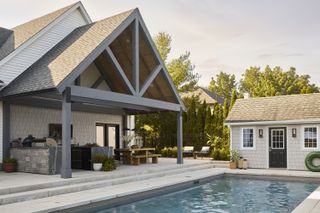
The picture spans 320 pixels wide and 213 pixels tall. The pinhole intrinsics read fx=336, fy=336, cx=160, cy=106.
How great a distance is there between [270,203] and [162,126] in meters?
16.5

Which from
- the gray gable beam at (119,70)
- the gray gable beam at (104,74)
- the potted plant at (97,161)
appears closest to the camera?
the gray gable beam at (119,70)

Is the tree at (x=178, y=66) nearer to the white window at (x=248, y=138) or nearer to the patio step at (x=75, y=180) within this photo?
the white window at (x=248, y=138)

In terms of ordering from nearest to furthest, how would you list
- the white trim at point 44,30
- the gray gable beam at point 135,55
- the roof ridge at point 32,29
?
1. the white trim at point 44,30
2. the gray gable beam at point 135,55
3. the roof ridge at point 32,29

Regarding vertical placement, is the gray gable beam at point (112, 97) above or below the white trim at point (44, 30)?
below

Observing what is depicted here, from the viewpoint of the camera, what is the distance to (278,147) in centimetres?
1767

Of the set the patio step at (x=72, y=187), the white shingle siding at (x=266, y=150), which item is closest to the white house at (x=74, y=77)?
the patio step at (x=72, y=187)

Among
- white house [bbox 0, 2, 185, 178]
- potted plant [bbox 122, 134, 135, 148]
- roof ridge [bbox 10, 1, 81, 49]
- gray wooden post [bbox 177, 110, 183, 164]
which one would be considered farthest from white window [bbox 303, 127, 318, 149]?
roof ridge [bbox 10, 1, 81, 49]

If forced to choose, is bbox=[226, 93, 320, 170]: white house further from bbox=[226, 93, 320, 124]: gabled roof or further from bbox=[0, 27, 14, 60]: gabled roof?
bbox=[0, 27, 14, 60]: gabled roof

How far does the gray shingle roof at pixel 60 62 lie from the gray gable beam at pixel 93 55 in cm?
10

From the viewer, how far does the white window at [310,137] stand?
16625 millimetres

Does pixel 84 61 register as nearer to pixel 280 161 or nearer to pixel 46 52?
pixel 46 52

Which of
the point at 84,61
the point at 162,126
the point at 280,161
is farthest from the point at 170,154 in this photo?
the point at 84,61

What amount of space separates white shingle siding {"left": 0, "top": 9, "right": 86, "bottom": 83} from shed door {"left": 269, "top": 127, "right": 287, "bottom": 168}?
1190 centimetres

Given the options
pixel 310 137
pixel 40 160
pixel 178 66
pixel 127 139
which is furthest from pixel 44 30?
pixel 178 66
